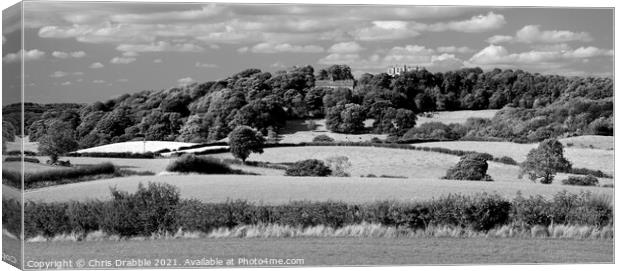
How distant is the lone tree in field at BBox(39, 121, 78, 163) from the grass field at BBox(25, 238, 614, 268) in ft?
5.61

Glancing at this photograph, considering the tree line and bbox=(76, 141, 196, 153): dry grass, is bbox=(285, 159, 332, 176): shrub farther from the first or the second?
bbox=(76, 141, 196, 153): dry grass

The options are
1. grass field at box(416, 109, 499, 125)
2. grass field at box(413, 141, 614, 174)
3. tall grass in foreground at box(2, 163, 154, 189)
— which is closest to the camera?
tall grass in foreground at box(2, 163, 154, 189)

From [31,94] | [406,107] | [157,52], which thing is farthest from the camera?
[406,107]

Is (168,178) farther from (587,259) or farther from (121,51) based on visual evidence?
(587,259)

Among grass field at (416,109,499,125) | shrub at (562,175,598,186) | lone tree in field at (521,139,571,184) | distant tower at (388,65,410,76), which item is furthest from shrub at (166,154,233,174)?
shrub at (562,175,598,186)

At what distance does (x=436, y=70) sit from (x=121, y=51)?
19.7ft

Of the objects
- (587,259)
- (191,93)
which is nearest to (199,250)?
(191,93)

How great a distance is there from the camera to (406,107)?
25.7 m

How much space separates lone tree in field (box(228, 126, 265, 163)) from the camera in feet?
80.3

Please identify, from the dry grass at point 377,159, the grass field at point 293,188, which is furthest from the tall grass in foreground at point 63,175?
the dry grass at point 377,159

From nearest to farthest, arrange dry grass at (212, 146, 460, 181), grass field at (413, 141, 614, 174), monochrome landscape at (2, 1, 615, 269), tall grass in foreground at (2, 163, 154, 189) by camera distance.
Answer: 1. tall grass in foreground at (2, 163, 154, 189)
2. monochrome landscape at (2, 1, 615, 269)
3. dry grass at (212, 146, 460, 181)
4. grass field at (413, 141, 614, 174)

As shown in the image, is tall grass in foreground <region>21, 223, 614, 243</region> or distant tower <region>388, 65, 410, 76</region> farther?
distant tower <region>388, 65, 410, 76</region>

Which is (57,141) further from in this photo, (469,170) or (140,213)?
(469,170)

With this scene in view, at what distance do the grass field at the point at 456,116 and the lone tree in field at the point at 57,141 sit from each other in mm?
6640
